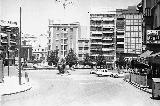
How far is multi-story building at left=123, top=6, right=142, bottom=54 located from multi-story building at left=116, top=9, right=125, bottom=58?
4.89 meters

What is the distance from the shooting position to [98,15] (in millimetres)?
125438

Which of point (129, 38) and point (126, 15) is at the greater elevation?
point (126, 15)

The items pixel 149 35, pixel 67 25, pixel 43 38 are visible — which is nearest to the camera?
pixel 149 35

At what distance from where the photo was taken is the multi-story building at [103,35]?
124m

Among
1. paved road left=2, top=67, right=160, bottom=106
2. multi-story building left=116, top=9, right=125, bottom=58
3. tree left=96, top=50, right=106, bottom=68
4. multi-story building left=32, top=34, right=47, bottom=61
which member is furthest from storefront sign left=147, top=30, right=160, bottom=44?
multi-story building left=32, top=34, right=47, bottom=61

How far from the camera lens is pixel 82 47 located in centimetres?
13288

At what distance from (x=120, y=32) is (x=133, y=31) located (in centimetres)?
792

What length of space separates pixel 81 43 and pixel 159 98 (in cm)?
11275

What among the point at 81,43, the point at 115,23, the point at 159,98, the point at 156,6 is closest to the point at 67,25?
the point at 81,43

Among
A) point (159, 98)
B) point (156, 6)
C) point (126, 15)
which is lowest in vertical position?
point (159, 98)

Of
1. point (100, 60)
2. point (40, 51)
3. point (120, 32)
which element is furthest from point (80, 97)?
point (40, 51)

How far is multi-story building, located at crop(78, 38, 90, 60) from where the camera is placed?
Result: 13200 centimetres

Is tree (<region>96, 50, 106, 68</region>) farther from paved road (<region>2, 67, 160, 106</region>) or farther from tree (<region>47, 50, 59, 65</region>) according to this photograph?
paved road (<region>2, 67, 160, 106</region>)

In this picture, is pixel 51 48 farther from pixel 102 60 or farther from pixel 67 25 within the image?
pixel 102 60
